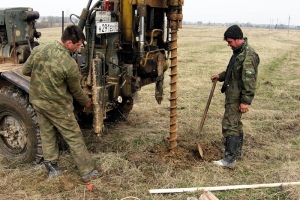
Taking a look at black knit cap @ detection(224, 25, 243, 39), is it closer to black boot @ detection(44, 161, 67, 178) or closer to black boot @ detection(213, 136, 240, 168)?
Result: black boot @ detection(213, 136, 240, 168)

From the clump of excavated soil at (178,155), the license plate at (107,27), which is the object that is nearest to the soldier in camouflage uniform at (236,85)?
the clump of excavated soil at (178,155)

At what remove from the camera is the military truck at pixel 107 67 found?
407 centimetres

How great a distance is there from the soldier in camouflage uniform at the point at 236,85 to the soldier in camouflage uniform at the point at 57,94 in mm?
1903

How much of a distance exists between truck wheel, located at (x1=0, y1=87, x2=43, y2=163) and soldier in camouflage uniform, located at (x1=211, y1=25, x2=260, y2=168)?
2.53 meters

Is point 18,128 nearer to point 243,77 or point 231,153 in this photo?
point 231,153

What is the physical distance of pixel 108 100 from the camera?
14.2 ft

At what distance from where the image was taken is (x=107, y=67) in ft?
14.6

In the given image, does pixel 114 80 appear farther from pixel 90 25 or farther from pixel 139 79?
pixel 90 25

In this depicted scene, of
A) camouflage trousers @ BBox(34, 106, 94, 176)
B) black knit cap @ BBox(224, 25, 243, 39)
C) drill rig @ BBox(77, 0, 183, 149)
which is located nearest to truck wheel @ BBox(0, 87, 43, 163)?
camouflage trousers @ BBox(34, 106, 94, 176)

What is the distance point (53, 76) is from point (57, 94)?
224mm

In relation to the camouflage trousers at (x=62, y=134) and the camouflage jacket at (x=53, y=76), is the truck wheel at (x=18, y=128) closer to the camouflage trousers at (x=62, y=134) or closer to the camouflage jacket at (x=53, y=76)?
the camouflage trousers at (x=62, y=134)

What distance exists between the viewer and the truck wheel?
409 cm

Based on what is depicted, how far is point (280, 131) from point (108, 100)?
132 inches

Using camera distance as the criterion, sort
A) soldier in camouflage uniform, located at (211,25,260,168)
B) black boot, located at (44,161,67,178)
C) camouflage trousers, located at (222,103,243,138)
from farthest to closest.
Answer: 1. camouflage trousers, located at (222,103,243,138)
2. soldier in camouflage uniform, located at (211,25,260,168)
3. black boot, located at (44,161,67,178)
